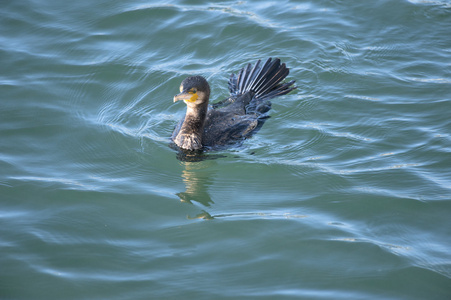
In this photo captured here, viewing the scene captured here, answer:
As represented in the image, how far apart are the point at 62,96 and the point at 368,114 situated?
15.7 feet

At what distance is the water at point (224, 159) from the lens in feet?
17.6

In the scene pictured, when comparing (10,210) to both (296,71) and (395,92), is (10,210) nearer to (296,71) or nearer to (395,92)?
(296,71)

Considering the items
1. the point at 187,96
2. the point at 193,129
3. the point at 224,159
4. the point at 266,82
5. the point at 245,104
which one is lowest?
the point at 224,159

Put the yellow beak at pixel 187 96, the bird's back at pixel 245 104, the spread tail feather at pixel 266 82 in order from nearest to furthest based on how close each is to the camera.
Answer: the yellow beak at pixel 187 96, the bird's back at pixel 245 104, the spread tail feather at pixel 266 82

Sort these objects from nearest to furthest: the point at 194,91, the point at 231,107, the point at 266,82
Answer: the point at 194,91, the point at 231,107, the point at 266,82

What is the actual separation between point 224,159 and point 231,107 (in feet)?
4.22

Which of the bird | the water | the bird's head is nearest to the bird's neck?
the bird

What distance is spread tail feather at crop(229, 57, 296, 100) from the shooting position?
8.73 metres

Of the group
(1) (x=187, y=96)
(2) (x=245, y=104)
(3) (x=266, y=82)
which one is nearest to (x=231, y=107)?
(2) (x=245, y=104)

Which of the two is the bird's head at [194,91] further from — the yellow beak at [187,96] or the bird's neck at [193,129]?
the bird's neck at [193,129]

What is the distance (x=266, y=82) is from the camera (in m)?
8.73

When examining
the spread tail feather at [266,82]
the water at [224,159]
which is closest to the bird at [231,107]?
the spread tail feather at [266,82]

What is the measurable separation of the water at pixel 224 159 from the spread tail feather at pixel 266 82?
0.21m

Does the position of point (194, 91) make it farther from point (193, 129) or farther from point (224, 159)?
point (224, 159)
